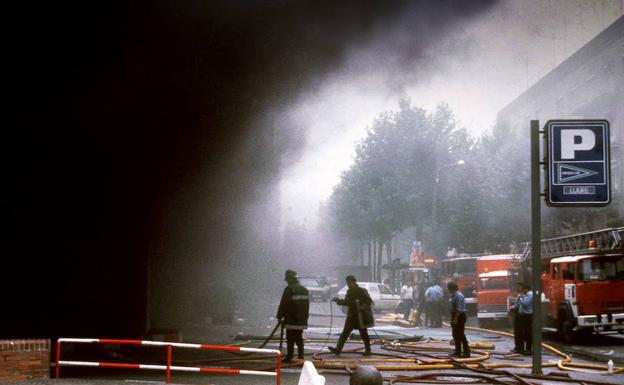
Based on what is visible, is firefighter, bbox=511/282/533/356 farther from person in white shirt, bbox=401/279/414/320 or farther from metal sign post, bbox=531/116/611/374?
person in white shirt, bbox=401/279/414/320

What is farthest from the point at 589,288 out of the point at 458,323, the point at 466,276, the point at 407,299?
the point at 466,276

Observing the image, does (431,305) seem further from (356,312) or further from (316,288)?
(316,288)

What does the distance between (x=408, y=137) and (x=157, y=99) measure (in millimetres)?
26901

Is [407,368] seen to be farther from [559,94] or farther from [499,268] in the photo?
[559,94]

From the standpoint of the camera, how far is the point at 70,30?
1498 cm

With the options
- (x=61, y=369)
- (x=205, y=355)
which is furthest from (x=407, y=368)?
(x=61, y=369)

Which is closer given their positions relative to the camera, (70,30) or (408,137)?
(70,30)

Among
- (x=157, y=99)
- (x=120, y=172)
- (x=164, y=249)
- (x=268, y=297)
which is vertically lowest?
(x=268, y=297)

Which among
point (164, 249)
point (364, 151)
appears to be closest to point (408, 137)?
point (364, 151)

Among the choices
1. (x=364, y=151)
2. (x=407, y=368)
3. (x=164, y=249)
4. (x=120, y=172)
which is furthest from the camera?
(x=364, y=151)

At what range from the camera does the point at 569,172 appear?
10789mm

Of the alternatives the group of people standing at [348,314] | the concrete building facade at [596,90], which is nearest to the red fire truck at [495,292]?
the concrete building facade at [596,90]

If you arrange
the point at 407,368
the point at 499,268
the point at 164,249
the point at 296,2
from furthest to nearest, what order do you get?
the point at 499,268, the point at 164,249, the point at 296,2, the point at 407,368

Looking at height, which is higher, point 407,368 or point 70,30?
point 70,30
